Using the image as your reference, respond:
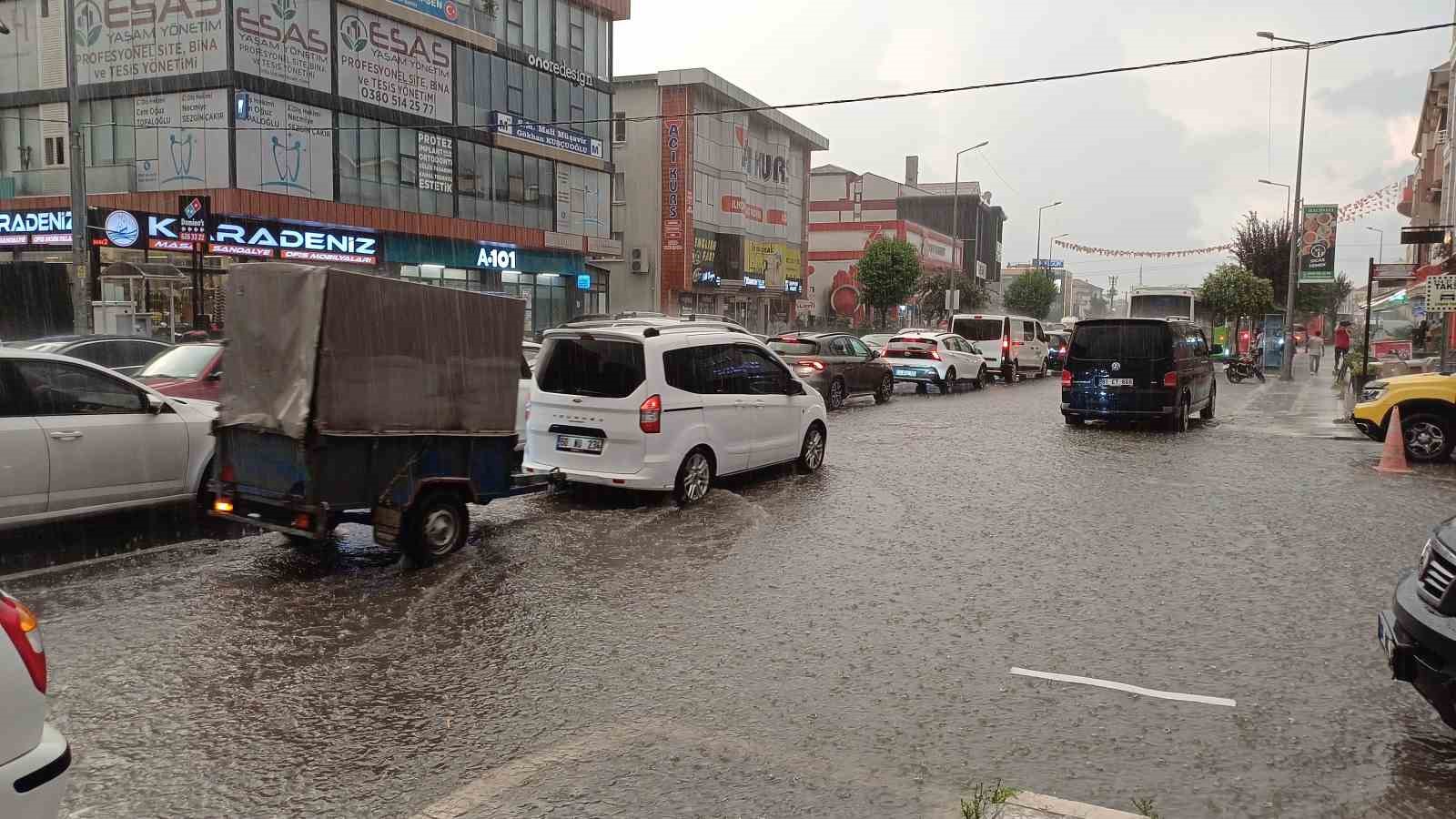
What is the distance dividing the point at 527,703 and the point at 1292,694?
12.3 feet

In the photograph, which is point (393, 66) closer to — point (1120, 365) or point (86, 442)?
point (1120, 365)

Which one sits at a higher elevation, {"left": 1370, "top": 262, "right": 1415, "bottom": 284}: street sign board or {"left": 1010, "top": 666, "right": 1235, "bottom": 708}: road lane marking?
{"left": 1370, "top": 262, "right": 1415, "bottom": 284}: street sign board

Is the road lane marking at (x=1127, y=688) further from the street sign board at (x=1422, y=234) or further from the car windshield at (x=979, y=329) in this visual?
the car windshield at (x=979, y=329)

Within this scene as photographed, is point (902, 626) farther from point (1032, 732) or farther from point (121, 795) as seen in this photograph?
point (121, 795)

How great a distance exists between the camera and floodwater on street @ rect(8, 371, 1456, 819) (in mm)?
4234

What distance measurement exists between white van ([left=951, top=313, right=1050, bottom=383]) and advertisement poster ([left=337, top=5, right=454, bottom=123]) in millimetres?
18352

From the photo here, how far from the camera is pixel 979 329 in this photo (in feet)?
105

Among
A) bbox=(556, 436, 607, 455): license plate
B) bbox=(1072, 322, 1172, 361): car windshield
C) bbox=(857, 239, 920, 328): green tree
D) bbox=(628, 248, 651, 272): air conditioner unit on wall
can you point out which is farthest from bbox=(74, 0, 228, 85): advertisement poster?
bbox=(857, 239, 920, 328): green tree

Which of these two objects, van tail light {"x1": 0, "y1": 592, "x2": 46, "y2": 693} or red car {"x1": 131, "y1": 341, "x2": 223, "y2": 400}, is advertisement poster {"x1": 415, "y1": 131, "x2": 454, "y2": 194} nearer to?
red car {"x1": 131, "y1": 341, "x2": 223, "y2": 400}

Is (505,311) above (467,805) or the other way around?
above

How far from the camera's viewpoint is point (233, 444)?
7531mm

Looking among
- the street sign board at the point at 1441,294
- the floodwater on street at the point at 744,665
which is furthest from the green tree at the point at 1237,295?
the floodwater on street at the point at 744,665

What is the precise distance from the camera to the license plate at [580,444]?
973cm

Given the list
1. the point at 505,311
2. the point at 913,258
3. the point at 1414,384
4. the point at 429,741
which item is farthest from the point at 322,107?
the point at 913,258
